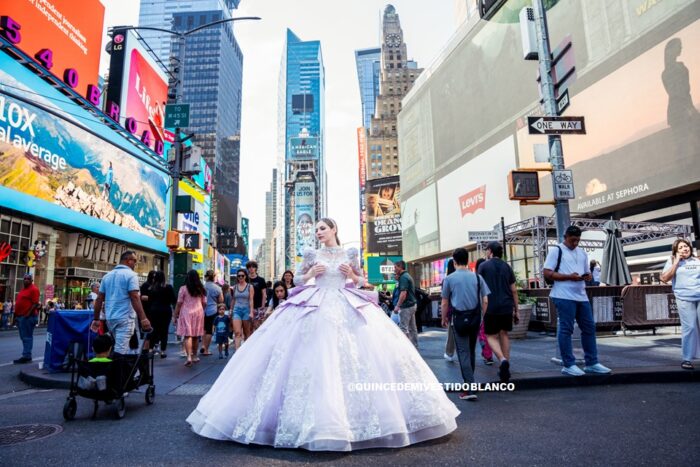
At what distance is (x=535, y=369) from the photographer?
6586 millimetres

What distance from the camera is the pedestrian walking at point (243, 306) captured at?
8656 millimetres

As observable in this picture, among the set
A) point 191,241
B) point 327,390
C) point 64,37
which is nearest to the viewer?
point 327,390

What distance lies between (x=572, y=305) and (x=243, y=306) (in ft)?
19.1

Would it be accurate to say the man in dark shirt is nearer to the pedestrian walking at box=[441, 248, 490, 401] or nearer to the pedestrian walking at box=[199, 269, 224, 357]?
the pedestrian walking at box=[441, 248, 490, 401]

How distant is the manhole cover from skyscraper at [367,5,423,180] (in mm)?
100124

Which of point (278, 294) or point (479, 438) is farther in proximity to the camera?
point (278, 294)

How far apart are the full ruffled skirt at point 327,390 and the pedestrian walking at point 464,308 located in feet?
5.67

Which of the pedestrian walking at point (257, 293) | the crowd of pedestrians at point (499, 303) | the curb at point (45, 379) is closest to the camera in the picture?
the crowd of pedestrians at point (499, 303)

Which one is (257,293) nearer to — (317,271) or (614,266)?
(317,271)

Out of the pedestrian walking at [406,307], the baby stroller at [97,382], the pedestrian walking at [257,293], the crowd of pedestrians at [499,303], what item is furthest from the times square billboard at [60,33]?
the baby stroller at [97,382]

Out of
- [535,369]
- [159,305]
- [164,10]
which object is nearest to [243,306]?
[159,305]

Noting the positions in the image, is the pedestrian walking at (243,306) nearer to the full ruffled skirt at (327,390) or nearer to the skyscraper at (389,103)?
the full ruffled skirt at (327,390)

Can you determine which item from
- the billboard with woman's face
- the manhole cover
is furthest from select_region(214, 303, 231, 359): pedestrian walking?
the billboard with woman's face

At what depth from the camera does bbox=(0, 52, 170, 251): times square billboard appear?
886 inches
